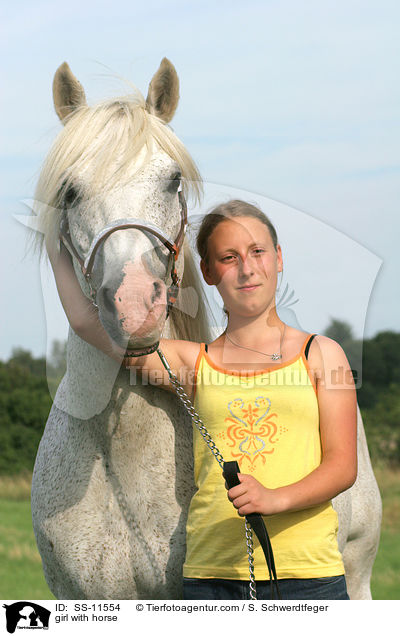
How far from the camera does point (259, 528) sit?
1849mm

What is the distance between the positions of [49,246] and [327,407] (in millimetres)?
1066

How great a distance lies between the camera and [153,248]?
1.89m

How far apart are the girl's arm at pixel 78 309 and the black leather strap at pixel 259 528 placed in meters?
0.48

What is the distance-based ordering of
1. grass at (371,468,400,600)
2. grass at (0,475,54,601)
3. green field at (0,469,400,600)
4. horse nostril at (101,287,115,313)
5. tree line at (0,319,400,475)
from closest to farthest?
horse nostril at (101,287,115,313) → grass at (371,468,400,600) → green field at (0,469,400,600) → grass at (0,475,54,601) → tree line at (0,319,400,475)

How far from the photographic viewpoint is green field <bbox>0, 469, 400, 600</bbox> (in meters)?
6.82

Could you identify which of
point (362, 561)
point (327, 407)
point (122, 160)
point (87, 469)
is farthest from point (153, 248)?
point (362, 561)

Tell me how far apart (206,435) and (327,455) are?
1.24 feet

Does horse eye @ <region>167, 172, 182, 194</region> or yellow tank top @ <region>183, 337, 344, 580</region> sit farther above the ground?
horse eye @ <region>167, 172, 182, 194</region>

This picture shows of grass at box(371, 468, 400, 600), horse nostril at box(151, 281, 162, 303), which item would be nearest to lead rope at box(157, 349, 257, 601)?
horse nostril at box(151, 281, 162, 303)

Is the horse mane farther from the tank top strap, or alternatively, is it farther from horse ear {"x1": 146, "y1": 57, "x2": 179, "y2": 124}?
the tank top strap

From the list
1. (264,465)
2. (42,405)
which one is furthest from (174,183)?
(42,405)

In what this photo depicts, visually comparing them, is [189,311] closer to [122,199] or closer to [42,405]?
[122,199]
